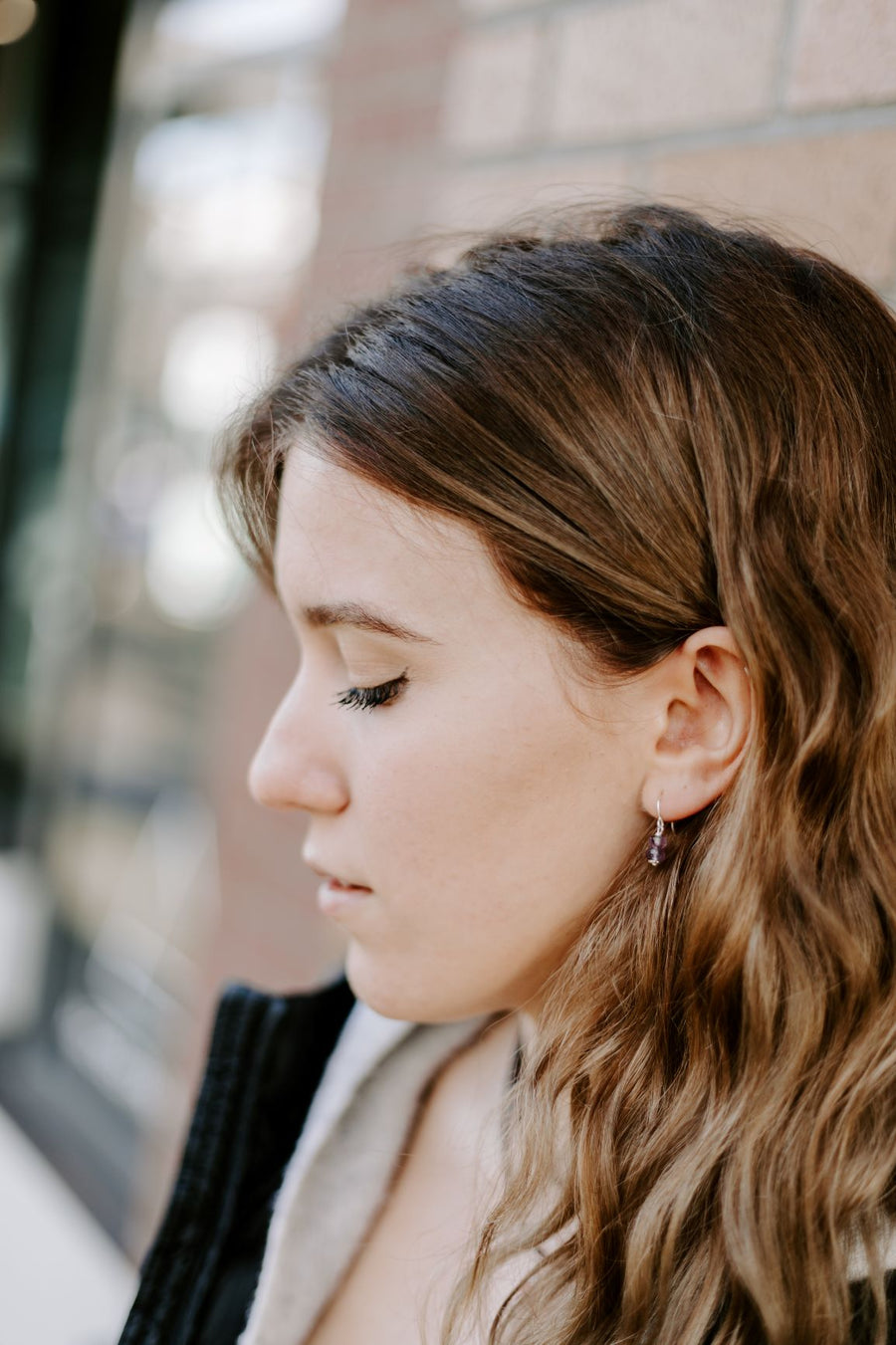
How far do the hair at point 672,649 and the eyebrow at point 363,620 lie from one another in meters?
0.10

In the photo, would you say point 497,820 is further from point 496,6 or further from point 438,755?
point 496,6

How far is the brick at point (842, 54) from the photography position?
1196 mm

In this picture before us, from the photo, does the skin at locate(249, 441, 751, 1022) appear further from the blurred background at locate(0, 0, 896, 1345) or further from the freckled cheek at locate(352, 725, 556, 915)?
the blurred background at locate(0, 0, 896, 1345)

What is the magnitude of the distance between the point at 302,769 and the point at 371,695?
102 mm

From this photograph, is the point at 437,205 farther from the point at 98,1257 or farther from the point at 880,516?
the point at 98,1257

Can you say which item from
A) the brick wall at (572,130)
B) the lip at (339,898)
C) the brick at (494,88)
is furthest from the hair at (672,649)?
the brick at (494,88)

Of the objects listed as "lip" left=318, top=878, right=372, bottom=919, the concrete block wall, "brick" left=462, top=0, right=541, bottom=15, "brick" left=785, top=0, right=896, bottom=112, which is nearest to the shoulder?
"lip" left=318, top=878, right=372, bottom=919

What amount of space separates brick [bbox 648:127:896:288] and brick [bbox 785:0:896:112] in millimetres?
40

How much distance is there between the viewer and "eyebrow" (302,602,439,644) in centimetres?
102

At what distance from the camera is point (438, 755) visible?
103cm

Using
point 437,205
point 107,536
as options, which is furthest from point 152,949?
point 437,205

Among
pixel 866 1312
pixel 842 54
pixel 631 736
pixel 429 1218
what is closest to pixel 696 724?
pixel 631 736

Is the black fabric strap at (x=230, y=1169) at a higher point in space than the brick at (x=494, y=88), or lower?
lower

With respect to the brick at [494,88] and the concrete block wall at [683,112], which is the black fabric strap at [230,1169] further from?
the brick at [494,88]
